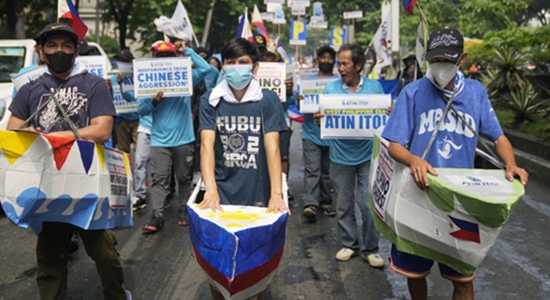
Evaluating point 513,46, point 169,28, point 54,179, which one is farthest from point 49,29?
point 513,46

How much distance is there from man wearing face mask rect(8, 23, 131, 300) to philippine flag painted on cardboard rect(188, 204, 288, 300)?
2.94ft

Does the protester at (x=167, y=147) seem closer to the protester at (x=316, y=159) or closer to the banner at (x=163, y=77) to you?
the banner at (x=163, y=77)

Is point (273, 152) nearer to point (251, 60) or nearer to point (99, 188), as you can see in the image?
point (251, 60)

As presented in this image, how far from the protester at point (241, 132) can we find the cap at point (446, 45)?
42.5 inches

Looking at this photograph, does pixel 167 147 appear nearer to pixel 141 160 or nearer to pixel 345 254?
pixel 141 160

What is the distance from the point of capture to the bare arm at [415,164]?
11.4 ft

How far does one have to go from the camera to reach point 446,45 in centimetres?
378

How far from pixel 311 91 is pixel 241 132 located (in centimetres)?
393

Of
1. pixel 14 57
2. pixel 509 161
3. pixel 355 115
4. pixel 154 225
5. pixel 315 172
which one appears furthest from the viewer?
pixel 14 57

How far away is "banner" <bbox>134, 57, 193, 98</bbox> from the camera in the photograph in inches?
288

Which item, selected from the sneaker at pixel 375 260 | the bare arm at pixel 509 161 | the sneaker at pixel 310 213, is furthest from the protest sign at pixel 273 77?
the bare arm at pixel 509 161

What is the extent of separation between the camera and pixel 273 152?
4219mm

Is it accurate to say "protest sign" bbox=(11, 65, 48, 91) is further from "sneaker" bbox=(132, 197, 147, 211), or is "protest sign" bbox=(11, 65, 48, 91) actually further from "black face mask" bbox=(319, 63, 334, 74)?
"black face mask" bbox=(319, 63, 334, 74)

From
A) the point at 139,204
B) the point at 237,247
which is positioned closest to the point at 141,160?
the point at 139,204
